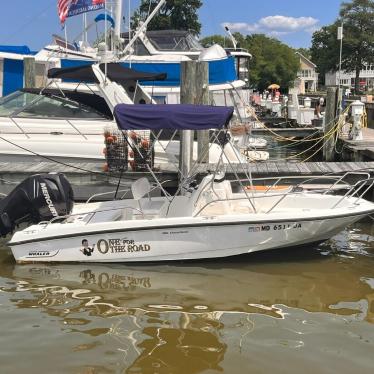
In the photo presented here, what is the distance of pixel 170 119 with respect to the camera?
20.3 ft

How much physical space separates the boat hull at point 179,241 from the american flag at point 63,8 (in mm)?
9435

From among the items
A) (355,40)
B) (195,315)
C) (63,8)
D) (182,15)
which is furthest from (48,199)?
(355,40)

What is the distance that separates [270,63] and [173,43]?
6621cm

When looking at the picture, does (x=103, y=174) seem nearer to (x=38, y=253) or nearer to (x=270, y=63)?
(x=38, y=253)

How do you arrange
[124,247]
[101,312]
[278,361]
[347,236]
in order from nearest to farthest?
[278,361] < [101,312] < [124,247] < [347,236]

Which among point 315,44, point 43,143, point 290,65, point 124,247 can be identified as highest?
point 315,44

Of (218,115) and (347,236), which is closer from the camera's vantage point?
(218,115)

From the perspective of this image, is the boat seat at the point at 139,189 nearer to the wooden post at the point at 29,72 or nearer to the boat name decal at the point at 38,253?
the boat name decal at the point at 38,253

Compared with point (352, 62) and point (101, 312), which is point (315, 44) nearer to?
point (352, 62)

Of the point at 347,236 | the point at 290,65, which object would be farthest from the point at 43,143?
the point at 290,65

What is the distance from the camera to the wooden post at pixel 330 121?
1441cm

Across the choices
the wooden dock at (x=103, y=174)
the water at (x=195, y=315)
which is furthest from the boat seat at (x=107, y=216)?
the wooden dock at (x=103, y=174)

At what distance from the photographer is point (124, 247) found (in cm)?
657

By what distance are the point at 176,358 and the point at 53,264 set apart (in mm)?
2885
